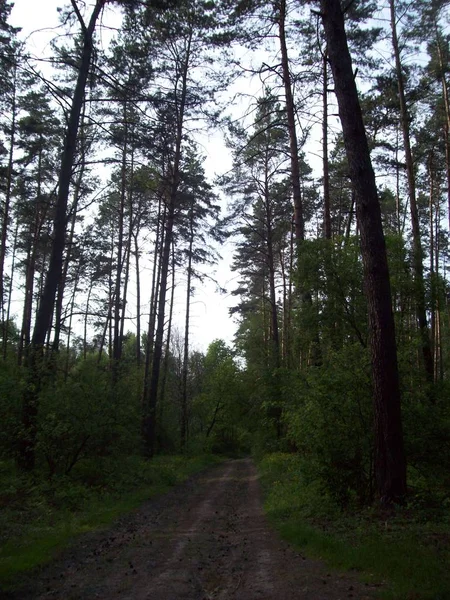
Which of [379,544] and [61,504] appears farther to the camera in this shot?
[61,504]

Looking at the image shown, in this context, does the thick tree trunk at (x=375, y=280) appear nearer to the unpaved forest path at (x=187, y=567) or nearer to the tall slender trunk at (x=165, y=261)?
the unpaved forest path at (x=187, y=567)

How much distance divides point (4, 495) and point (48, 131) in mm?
13874

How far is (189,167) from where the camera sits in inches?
866

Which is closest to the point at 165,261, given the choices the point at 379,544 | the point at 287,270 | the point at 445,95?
the point at 287,270

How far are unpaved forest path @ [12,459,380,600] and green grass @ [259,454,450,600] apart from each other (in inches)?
10.1

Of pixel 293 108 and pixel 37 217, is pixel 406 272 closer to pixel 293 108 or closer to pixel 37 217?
pixel 293 108

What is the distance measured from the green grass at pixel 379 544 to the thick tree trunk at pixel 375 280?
2.59 feet

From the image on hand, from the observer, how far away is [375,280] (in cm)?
817

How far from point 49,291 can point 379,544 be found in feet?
31.1

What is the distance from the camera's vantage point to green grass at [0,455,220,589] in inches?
248

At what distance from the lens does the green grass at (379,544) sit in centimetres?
467

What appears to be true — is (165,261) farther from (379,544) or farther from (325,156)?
(379,544)

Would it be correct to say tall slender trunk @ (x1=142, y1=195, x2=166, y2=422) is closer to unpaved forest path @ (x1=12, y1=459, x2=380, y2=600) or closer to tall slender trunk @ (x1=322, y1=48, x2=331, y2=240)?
A: tall slender trunk @ (x1=322, y1=48, x2=331, y2=240)

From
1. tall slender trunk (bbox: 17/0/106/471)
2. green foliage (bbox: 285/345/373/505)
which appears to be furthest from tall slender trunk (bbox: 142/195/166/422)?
green foliage (bbox: 285/345/373/505)
